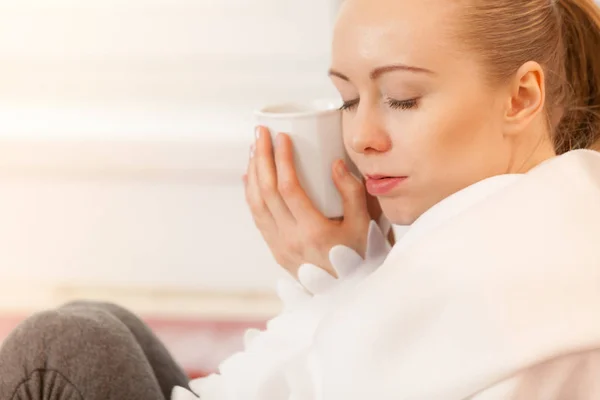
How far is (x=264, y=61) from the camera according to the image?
135cm

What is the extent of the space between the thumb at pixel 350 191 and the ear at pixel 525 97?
0.21 metres

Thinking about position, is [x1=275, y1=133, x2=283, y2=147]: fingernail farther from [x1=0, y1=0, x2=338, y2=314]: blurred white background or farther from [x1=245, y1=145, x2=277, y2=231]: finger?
[x1=0, y1=0, x2=338, y2=314]: blurred white background

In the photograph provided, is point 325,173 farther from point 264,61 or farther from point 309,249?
point 264,61

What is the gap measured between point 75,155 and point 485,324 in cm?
99

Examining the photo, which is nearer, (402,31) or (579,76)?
(402,31)

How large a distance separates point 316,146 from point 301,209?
80 mm

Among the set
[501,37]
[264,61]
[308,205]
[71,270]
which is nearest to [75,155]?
[71,270]

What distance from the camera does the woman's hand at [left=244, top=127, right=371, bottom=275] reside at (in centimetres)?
93

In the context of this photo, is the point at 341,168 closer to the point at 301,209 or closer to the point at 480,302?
the point at 301,209

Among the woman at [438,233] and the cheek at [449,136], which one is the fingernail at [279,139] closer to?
the woman at [438,233]

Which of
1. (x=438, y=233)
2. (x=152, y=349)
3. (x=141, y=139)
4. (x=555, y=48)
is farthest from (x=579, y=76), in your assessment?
(x=141, y=139)

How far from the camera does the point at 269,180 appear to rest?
959 mm

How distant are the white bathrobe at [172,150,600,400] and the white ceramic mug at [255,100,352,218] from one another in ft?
0.75

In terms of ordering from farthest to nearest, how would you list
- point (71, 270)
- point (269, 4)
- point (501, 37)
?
point (71, 270) < point (269, 4) < point (501, 37)
